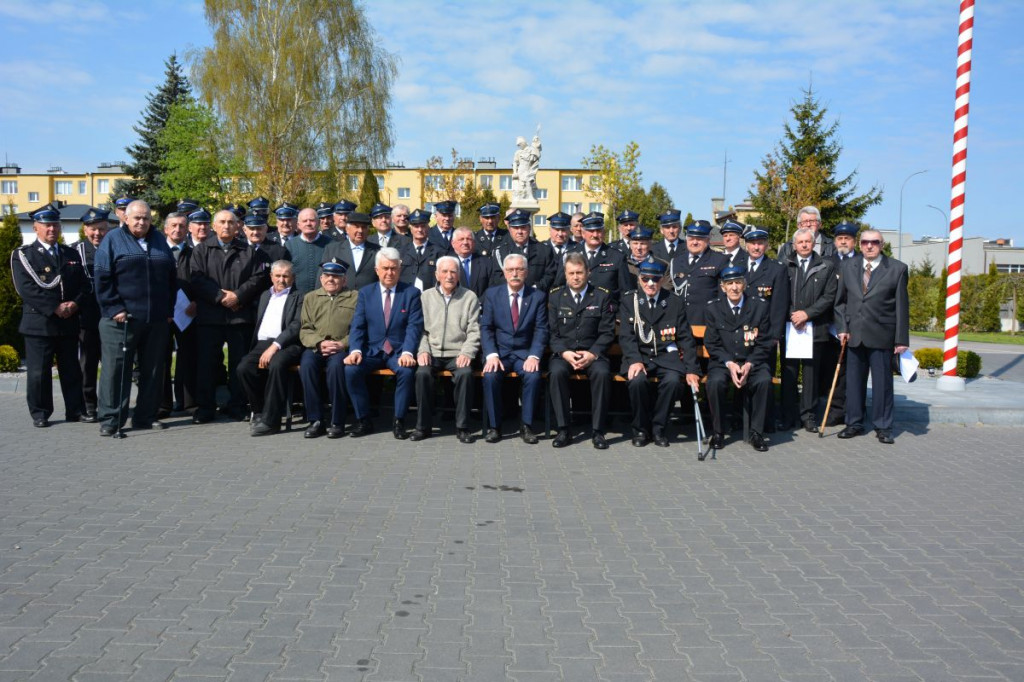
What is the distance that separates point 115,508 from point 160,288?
351cm

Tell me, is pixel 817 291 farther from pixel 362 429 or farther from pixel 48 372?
pixel 48 372

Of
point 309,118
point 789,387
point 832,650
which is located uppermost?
point 309,118

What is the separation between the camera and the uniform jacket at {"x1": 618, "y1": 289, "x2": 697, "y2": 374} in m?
8.76

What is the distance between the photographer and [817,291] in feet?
30.4

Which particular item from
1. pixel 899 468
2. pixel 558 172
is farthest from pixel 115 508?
pixel 558 172

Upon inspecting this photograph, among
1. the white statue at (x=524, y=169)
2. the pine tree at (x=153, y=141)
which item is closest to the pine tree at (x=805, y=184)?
the white statue at (x=524, y=169)

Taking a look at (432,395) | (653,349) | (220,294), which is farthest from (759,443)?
(220,294)

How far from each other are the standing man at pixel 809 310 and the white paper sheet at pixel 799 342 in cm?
4

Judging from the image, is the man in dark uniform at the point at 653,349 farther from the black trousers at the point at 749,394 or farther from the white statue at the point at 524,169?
the white statue at the point at 524,169

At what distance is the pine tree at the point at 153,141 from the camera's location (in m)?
45.0

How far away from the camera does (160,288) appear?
29.1ft

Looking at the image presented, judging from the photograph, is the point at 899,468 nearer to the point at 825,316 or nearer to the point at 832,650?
the point at 825,316

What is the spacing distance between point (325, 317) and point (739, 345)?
447 cm

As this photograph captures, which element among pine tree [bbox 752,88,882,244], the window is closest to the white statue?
pine tree [bbox 752,88,882,244]
